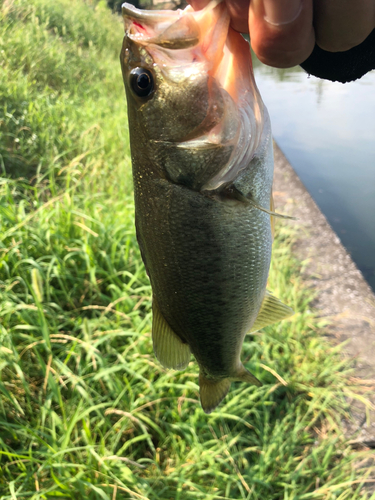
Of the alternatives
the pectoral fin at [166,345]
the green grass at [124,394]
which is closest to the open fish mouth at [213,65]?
the pectoral fin at [166,345]

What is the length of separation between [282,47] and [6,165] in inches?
127

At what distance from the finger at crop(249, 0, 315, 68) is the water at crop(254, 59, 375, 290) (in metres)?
3.66

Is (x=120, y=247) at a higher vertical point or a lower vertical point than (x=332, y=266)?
higher

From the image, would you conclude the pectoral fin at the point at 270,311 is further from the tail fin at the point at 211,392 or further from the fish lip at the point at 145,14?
the fish lip at the point at 145,14

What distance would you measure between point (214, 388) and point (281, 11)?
4.03 ft

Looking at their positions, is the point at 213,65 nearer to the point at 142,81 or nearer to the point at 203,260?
the point at 142,81

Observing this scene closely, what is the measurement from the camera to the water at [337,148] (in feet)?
15.8

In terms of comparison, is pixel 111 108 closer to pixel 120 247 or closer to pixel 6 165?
pixel 6 165

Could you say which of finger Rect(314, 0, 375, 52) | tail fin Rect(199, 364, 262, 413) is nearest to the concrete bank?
tail fin Rect(199, 364, 262, 413)

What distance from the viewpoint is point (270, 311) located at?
1360 millimetres

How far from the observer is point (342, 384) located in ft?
7.20

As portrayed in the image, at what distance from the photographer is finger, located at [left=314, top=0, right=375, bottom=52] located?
759 millimetres

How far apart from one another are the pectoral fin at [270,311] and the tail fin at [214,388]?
0.19m

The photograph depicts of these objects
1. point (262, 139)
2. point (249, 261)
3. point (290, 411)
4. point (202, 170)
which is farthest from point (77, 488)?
point (262, 139)
